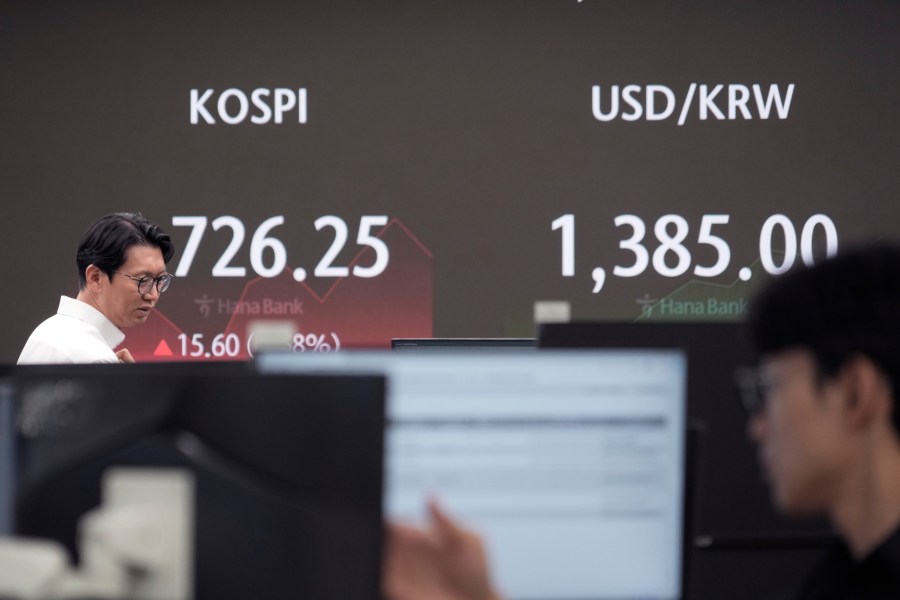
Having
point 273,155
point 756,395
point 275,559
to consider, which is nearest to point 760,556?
point 756,395

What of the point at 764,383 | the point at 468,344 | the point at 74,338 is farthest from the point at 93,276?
the point at 764,383

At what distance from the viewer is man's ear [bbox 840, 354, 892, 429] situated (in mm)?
1027

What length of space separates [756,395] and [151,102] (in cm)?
351

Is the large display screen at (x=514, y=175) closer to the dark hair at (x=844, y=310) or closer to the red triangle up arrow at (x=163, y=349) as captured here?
the red triangle up arrow at (x=163, y=349)

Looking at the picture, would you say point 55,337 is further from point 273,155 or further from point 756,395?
point 756,395

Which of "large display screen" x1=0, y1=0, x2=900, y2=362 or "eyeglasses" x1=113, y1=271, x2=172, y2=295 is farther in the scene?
"large display screen" x1=0, y1=0, x2=900, y2=362

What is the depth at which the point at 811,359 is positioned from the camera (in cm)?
106

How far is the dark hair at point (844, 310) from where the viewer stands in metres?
1.02

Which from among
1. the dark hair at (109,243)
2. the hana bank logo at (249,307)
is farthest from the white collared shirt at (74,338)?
the hana bank logo at (249,307)

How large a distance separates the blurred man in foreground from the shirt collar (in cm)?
233

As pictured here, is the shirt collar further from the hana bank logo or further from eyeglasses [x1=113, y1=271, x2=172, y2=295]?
the hana bank logo

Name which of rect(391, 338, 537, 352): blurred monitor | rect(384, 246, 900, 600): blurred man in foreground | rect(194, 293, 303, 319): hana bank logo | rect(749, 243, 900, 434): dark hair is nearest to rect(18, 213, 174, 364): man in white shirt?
rect(194, 293, 303, 319): hana bank logo

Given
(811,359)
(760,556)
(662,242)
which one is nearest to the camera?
(811,359)

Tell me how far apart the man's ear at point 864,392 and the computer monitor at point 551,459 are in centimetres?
24
